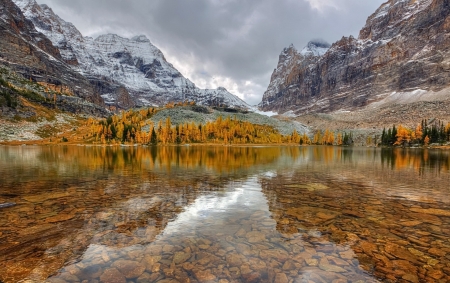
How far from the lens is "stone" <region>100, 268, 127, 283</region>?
6879 millimetres

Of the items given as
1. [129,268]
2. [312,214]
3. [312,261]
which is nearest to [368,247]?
[312,261]

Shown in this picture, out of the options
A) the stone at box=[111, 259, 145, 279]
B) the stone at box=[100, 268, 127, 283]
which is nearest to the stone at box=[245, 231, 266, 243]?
the stone at box=[111, 259, 145, 279]

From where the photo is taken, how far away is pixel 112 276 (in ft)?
23.4

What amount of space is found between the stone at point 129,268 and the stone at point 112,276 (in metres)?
0.12

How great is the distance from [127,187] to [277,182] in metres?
13.1

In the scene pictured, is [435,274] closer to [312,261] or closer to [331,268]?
[331,268]

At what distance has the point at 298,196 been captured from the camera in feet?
55.8

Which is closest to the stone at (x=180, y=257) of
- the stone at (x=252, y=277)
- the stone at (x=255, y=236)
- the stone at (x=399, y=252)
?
the stone at (x=252, y=277)

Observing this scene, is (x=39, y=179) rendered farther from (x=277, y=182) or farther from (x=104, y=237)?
(x=277, y=182)

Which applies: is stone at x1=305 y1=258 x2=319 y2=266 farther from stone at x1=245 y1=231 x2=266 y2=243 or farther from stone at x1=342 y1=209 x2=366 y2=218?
stone at x1=342 y1=209 x2=366 y2=218

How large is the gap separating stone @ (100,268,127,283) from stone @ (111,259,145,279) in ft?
0.39

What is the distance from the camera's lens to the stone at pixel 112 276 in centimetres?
688

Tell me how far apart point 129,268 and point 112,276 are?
0.54 meters

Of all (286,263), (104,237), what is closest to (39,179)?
(104,237)
